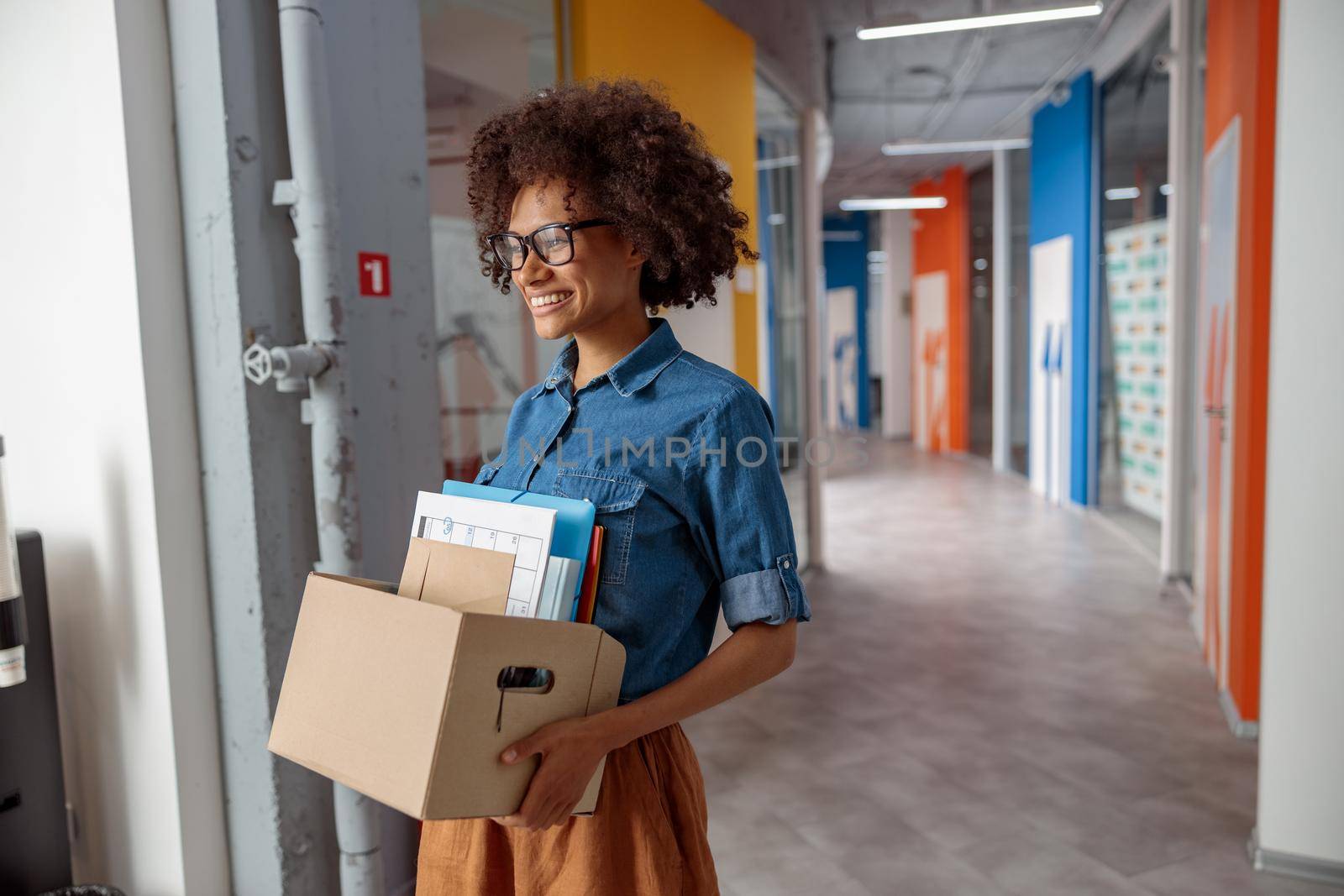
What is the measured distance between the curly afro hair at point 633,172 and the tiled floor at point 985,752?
192 centimetres

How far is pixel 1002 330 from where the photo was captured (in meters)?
10.4

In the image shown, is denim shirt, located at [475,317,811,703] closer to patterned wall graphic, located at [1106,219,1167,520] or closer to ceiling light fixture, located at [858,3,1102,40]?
ceiling light fixture, located at [858,3,1102,40]

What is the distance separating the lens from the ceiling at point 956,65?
6.48m

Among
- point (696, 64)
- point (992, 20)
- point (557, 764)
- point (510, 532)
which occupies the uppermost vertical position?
point (992, 20)

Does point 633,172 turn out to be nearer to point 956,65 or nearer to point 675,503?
point 675,503

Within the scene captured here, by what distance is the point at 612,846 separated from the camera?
43.6 inches

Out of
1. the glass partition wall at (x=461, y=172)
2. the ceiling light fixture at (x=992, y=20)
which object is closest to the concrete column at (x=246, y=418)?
the glass partition wall at (x=461, y=172)

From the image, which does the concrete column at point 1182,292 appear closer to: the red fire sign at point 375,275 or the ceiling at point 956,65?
the ceiling at point 956,65

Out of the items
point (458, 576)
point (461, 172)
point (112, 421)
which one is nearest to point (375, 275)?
point (112, 421)

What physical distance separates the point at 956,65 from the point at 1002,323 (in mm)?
3257

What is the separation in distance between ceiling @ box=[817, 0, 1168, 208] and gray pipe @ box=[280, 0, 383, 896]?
15.3 feet

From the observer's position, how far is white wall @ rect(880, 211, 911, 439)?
1437 cm

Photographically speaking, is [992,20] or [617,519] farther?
[992,20]

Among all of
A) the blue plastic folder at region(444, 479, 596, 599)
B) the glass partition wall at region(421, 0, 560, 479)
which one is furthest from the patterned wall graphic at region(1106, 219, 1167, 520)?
the blue plastic folder at region(444, 479, 596, 599)
